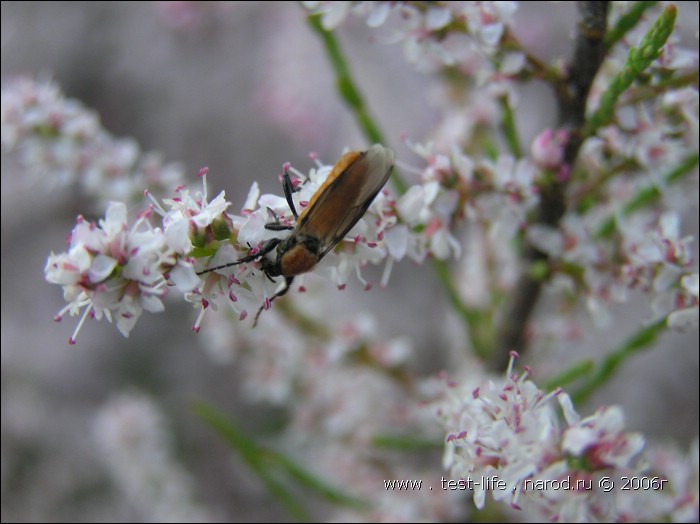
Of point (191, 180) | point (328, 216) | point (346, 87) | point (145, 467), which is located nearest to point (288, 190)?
point (328, 216)

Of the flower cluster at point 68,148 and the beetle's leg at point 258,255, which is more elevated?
the flower cluster at point 68,148

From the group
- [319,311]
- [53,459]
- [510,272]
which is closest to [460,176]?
[510,272]

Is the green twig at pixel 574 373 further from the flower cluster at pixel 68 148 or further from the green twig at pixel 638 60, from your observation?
the flower cluster at pixel 68 148

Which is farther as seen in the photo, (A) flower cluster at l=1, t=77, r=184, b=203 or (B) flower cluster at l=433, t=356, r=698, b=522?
(A) flower cluster at l=1, t=77, r=184, b=203

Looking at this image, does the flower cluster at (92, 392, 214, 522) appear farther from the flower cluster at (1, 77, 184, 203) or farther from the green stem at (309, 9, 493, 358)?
the green stem at (309, 9, 493, 358)

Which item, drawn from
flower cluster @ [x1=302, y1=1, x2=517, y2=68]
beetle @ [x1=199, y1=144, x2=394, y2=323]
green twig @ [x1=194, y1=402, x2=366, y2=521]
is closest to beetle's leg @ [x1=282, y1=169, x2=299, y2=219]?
beetle @ [x1=199, y1=144, x2=394, y2=323]

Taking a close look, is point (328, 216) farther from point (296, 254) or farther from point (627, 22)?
point (627, 22)

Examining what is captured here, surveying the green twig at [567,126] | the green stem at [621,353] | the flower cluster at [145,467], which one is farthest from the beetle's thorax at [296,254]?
the flower cluster at [145,467]
